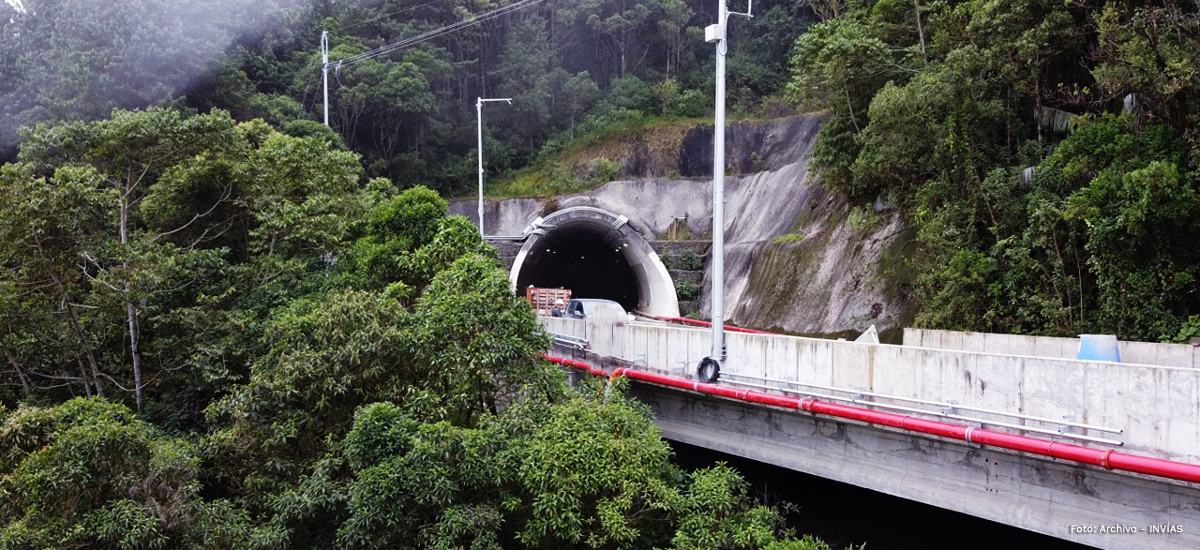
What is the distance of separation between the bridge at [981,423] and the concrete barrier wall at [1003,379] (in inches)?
0.6

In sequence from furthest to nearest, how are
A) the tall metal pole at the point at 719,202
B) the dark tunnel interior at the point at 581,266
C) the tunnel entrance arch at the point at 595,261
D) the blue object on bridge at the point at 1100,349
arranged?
the dark tunnel interior at the point at 581,266 < the tunnel entrance arch at the point at 595,261 < the tall metal pole at the point at 719,202 < the blue object on bridge at the point at 1100,349

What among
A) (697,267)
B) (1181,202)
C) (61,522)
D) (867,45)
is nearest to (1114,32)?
(1181,202)

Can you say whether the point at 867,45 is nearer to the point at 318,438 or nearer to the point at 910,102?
the point at 910,102

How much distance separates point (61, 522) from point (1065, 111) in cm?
1992

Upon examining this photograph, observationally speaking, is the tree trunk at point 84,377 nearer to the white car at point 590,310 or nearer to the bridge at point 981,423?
the bridge at point 981,423

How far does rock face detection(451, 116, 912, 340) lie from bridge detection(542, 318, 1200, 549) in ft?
23.5

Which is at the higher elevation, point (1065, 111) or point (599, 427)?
point (1065, 111)

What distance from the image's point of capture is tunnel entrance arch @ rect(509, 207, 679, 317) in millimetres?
34281

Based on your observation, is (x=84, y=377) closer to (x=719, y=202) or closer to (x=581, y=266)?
(x=719, y=202)

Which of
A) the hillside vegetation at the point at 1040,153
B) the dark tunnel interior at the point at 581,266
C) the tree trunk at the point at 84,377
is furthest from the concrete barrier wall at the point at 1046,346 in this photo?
the dark tunnel interior at the point at 581,266

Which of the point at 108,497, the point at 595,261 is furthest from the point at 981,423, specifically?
the point at 595,261

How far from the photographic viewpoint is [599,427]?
416 inches

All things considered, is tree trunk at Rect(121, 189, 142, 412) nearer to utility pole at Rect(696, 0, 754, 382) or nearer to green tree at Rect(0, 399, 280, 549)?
green tree at Rect(0, 399, 280, 549)

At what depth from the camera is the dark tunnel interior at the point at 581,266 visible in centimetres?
3672
